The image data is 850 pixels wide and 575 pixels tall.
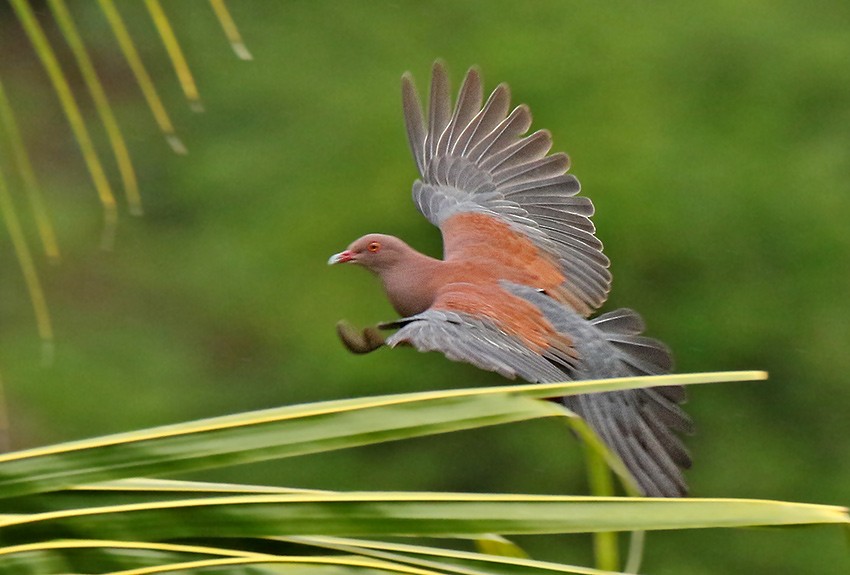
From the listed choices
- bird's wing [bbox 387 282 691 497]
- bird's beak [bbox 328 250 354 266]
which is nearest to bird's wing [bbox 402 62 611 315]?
bird's beak [bbox 328 250 354 266]

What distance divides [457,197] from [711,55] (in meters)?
3.48

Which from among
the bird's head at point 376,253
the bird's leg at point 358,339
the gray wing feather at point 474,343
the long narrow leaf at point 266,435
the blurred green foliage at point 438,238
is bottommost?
the long narrow leaf at point 266,435

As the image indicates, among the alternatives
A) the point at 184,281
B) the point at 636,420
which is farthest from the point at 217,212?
the point at 636,420

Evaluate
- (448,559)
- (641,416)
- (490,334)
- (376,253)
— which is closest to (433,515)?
(448,559)

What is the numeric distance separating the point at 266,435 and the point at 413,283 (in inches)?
86.2

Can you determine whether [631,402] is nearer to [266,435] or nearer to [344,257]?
[344,257]

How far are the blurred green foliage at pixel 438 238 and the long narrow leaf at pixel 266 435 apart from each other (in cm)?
429

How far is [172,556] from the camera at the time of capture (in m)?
0.93

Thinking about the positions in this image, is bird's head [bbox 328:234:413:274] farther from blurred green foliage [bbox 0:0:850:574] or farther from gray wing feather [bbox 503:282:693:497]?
blurred green foliage [bbox 0:0:850:574]

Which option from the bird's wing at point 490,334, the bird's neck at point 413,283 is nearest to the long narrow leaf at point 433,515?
the bird's wing at point 490,334

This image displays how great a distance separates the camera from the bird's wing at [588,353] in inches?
100

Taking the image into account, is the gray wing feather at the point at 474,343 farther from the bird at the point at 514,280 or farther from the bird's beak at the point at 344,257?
the bird's beak at the point at 344,257

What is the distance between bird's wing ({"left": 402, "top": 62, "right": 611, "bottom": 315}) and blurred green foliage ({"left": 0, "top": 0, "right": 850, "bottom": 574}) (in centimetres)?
179

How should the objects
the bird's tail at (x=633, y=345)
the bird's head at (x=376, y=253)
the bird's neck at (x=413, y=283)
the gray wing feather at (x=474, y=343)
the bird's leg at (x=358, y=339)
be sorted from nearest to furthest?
the bird's leg at (x=358, y=339)
the gray wing feather at (x=474, y=343)
the bird's tail at (x=633, y=345)
the bird's neck at (x=413, y=283)
the bird's head at (x=376, y=253)
